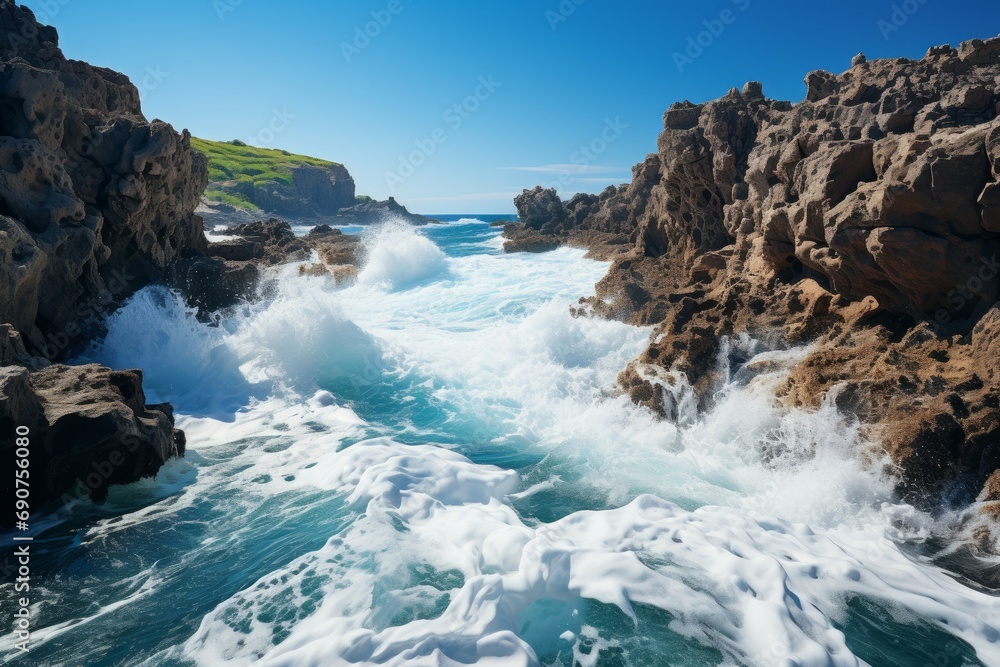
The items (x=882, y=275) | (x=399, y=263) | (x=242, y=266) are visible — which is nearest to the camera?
(x=882, y=275)

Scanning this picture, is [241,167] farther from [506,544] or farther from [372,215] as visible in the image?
[506,544]

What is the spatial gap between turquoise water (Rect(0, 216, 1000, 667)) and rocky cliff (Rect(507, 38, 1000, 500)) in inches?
17.1

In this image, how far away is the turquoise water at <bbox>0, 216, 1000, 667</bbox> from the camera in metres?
3.96

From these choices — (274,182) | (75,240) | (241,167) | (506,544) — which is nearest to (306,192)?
(274,182)

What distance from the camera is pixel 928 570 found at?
4.69m

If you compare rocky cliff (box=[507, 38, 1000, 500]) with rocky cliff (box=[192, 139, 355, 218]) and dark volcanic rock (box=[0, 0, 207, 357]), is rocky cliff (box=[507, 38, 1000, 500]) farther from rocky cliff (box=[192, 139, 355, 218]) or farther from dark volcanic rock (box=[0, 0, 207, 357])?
rocky cliff (box=[192, 139, 355, 218])

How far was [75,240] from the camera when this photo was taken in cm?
1041

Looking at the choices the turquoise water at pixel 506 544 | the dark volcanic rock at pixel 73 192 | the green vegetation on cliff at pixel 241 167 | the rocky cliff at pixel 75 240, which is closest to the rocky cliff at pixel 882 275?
the turquoise water at pixel 506 544

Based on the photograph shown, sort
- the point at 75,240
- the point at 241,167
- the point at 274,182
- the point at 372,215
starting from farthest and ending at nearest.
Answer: the point at 372,215 → the point at 241,167 → the point at 274,182 → the point at 75,240

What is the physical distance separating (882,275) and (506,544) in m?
5.78

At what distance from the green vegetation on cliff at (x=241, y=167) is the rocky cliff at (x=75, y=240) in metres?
59.2

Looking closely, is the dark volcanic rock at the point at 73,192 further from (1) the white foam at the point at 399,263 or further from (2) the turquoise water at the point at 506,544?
(1) the white foam at the point at 399,263

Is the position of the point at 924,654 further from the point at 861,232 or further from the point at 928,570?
the point at 861,232

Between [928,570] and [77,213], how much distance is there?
14193 mm
